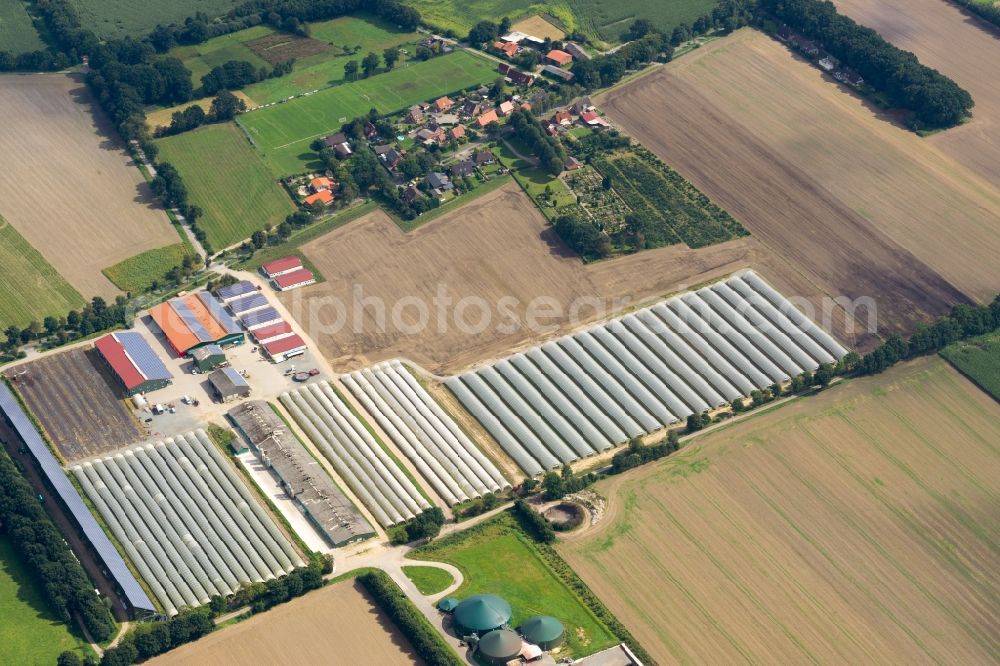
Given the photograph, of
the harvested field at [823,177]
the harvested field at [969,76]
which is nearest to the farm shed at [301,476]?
the harvested field at [823,177]

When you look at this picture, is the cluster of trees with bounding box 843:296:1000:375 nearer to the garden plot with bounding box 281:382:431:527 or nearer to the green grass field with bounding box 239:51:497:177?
the garden plot with bounding box 281:382:431:527

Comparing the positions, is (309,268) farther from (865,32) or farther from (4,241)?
(865,32)

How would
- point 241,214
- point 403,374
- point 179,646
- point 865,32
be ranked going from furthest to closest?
point 865,32 < point 241,214 < point 403,374 < point 179,646

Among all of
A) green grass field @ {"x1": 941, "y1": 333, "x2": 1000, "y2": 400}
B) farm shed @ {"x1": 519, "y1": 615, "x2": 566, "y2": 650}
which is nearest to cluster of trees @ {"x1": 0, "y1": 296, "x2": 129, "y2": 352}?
farm shed @ {"x1": 519, "y1": 615, "x2": 566, "y2": 650}

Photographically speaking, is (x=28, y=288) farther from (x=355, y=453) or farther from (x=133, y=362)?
(x=355, y=453)

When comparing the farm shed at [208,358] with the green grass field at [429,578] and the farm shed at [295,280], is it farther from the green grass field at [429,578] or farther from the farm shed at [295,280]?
the green grass field at [429,578]

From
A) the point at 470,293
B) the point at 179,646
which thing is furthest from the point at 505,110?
the point at 179,646

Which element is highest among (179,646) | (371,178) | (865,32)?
(865,32)

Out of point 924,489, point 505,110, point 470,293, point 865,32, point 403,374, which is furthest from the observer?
point 865,32
